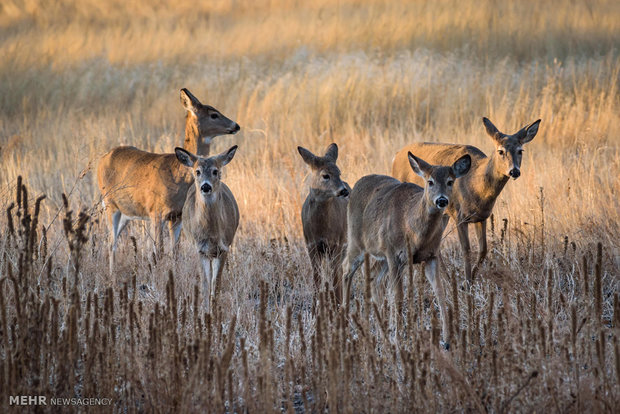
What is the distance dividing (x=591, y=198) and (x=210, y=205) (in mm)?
3975

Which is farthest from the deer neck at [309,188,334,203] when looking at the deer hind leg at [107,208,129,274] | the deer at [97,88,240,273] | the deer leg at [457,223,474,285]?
the deer hind leg at [107,208,129,274]

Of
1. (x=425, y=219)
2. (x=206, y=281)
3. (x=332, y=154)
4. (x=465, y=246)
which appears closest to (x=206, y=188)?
(x=206, y=281)

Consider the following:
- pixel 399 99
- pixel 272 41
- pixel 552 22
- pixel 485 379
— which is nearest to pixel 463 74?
pixel 399 99

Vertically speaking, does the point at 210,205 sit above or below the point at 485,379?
above

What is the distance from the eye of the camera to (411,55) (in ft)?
58.9

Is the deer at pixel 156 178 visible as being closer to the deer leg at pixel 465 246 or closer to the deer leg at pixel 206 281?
the deer leg at pixel 206 281

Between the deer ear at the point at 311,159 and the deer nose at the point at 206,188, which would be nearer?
the deer nose at the point at 206,188

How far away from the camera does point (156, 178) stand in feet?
32.7

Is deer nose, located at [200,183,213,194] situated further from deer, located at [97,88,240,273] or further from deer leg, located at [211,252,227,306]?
deer, located at [97,88,240,273]

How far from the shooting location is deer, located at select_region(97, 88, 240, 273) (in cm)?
982

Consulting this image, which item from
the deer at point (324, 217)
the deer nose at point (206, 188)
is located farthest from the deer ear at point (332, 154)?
the deer nose at point (206, 188)

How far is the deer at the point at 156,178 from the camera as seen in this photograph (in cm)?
982

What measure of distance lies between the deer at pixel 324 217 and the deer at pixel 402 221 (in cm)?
37

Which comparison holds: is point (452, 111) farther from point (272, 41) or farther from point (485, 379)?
point (485, 379)
